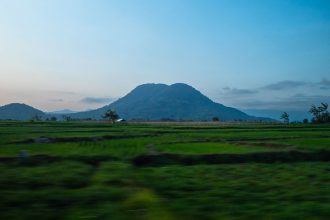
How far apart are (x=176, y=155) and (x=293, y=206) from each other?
15.6 metres

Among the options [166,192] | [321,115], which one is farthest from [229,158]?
[321,115]

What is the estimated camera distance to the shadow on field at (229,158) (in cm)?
2641

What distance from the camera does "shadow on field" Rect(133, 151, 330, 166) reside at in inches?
1040

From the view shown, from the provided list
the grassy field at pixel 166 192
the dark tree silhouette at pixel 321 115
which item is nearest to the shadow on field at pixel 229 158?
the grassy field at pixel 166 192

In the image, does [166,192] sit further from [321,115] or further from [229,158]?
[321,115]

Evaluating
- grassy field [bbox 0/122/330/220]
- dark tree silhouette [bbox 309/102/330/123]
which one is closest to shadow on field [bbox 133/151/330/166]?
grassy field [bbox 0/122/330/220]

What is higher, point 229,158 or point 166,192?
point 229,158

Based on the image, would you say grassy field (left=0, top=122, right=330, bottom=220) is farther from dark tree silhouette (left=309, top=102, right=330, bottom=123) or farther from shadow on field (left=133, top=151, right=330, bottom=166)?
dark tree silhouette (left=309, top=102, right=330, bottom=123)

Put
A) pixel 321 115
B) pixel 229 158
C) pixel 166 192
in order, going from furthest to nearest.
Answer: pixel 321 115, pixel 229 158, pixel 166 192

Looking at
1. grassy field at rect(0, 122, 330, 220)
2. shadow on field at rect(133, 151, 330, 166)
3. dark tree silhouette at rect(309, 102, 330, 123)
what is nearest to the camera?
grassy field at rect(0, 122, 330, 220)

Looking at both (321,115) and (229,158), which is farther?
(321,115)

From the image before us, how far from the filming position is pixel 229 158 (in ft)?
90.0

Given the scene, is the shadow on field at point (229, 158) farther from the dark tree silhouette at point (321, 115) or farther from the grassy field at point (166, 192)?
the dark tree silhouette at point (321, 115)

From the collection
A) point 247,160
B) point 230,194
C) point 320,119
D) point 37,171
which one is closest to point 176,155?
point 247,160
